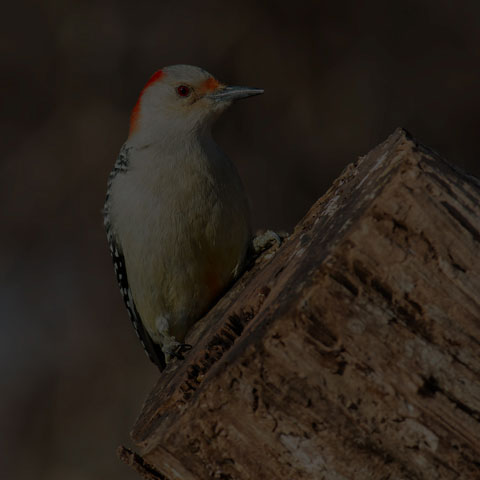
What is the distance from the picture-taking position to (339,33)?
715 cm

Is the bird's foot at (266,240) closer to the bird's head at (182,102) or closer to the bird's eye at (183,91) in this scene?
the bird's head at (182,102)

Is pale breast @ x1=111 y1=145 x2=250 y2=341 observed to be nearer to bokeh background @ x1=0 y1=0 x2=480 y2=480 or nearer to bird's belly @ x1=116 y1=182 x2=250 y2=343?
bird's belly @ x1=116 y1=182 x2=250 y2=343

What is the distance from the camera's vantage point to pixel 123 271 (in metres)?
4.60

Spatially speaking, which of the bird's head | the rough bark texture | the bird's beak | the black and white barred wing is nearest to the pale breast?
the black and white barred wing

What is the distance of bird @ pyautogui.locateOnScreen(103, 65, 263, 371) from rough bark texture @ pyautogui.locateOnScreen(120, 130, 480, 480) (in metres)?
1.72

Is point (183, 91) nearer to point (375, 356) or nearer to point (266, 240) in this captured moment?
point (266, 240)

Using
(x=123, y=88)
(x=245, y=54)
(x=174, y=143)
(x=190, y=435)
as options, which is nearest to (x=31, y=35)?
(x=123, y=88)

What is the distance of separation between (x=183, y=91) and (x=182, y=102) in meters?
0.08

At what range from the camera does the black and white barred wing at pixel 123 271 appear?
4367mm

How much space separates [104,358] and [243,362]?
17.6 feet

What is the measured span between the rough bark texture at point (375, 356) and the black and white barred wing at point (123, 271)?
2.35 metres

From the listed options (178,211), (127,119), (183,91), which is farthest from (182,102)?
(127,119)

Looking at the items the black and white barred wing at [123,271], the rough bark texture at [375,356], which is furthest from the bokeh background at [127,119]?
the rough bark texture at [375,356]

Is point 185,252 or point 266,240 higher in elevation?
point 266,240
